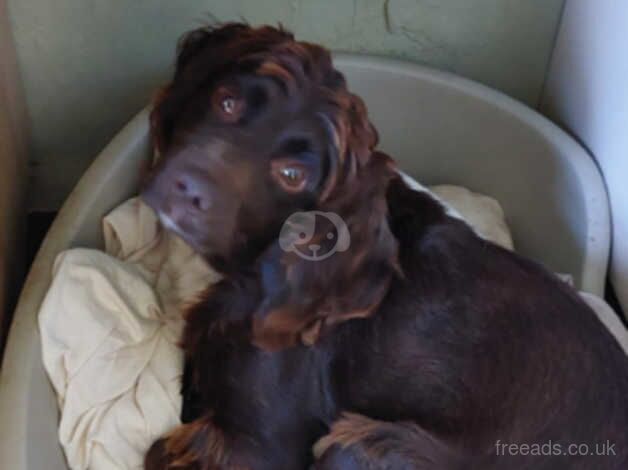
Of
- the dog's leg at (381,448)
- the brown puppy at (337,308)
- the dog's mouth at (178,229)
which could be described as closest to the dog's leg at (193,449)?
the brown puppy at (337,308)

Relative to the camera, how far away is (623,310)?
2.16 meters

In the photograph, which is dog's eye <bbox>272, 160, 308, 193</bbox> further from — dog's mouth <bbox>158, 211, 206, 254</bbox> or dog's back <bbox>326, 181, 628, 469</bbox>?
dog's back <bbox>326, 181, 628, 469</bbox>

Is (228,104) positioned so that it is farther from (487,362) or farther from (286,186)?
(487,362)

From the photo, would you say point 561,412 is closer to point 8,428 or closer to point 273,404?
point 273,404

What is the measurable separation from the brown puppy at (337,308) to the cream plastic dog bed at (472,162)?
1.11 ft

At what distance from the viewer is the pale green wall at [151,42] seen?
6.89 ft

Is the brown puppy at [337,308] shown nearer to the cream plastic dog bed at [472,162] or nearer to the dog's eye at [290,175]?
the dog's eye at [290,175]

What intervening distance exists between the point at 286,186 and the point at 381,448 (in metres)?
0.48

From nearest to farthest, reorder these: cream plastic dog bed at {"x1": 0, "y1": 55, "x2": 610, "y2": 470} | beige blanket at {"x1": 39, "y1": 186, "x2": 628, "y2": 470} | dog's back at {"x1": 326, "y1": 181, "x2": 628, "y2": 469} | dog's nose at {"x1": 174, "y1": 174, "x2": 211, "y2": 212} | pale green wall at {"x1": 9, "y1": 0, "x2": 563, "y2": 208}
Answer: dog's nose at {"x1": 174, "y1": 174, "x2": 211, "y2": 212}, dog's back at {"x1": 326, "y1": 181, "x2": 628, "y2": 469}, beige blanket at {"x1": 39, "y1": 186, "x2": 628, "y2": 470}, cream plastic dog bed at {"x1": 0, "y1": 55, "x2": 610, "y2": 470}, pale green wall at {"x1": 9, "y1": 0, "x2": 563, "y2": 208}

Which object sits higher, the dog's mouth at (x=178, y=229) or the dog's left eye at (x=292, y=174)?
the dog's left eye at (x=292, y=174)

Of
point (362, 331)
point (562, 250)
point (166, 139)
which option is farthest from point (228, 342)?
point (562, 250)

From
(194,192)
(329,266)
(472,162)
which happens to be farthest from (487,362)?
(472,162)

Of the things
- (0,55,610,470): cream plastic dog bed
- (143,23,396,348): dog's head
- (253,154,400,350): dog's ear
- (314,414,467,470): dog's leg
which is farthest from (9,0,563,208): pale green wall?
(314,414,467,470): dog's leg

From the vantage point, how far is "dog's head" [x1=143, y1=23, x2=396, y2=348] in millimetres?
1425
